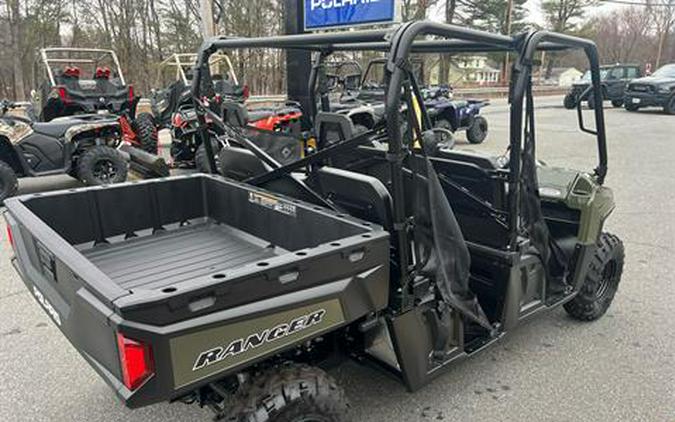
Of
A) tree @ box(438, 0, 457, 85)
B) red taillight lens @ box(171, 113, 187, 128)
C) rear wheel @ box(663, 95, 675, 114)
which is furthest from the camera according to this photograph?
tree @ box(438, 0, 457, 85)

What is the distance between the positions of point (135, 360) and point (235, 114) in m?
1.82

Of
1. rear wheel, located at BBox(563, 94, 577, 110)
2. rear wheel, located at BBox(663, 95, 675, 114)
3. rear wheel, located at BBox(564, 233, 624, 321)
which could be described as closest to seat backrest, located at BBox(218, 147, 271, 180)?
rear wheel, located at BBox(563, 94, 577, 110)

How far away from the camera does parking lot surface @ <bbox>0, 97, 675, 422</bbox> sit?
2555mm

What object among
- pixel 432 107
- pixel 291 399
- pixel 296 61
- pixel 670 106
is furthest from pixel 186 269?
pixel 670 106

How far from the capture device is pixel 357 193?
7.72ft

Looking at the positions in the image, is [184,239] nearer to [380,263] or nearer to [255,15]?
[380,263]

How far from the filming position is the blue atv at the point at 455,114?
11.0 meters

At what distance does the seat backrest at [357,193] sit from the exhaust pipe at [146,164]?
13.6 feet

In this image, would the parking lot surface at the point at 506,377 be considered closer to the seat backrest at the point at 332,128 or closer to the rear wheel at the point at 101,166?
the seat backrest at the point at 332,128

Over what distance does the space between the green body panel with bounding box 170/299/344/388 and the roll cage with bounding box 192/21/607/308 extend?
45 cm

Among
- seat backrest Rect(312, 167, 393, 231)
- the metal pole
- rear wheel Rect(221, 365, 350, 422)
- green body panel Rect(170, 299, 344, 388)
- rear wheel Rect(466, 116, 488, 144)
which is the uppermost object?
the metal pole

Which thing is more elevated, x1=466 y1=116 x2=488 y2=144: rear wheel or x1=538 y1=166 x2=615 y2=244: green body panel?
x1=538 y1=166 x2=615 y2=244: green body panel

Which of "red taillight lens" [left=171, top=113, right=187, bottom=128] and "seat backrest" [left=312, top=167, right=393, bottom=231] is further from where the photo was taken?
"red taillight lens" [left=171, top=113, right=187, bottom=128]

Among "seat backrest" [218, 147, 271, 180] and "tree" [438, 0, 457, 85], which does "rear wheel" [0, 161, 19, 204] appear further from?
"tree" [438, 0, 457, 85]
